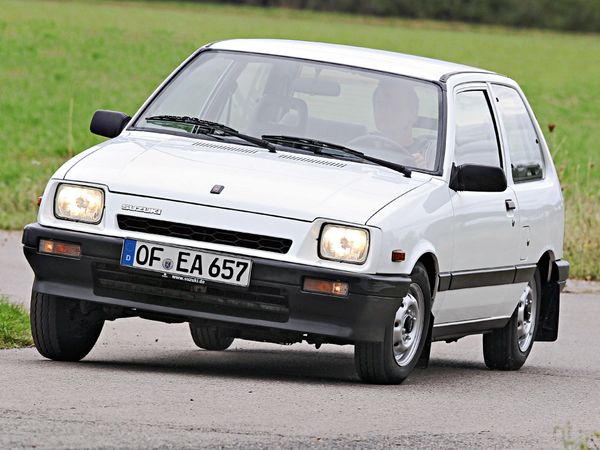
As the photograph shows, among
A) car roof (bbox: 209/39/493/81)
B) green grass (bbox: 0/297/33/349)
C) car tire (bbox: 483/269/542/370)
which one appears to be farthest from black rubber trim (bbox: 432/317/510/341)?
green grass (bbox: 0/297/33/349)

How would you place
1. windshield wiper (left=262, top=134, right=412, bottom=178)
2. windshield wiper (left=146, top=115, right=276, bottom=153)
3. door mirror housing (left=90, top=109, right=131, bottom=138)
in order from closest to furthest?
windshield wiper (left=262, top=134, right=412, bottom=178)
windshield wiper (left=146, top=115, right=276, bottom=153)
door mirror housing (left=90, top=109, right=131, bottom=138)

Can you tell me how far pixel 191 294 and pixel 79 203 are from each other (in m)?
0.76

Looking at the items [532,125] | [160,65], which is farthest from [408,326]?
[160,65]

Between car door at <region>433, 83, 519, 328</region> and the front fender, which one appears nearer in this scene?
the front fender

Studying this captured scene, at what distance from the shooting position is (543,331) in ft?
34.9

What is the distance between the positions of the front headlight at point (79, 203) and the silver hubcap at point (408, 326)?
1.56m

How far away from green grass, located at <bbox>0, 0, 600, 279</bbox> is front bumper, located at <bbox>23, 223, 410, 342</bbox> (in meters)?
8.99

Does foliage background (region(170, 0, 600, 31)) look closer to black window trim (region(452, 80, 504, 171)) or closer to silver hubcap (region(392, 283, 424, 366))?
black window trim (region(452, 80, 504, 171))

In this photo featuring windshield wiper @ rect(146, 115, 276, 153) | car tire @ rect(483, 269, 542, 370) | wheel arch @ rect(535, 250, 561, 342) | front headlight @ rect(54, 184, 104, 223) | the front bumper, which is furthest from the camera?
wheel arch @ rect(535, 250, 561, 342)

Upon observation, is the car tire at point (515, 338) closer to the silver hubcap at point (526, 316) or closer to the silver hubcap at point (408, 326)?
the silver hubcap at point (526, 316)

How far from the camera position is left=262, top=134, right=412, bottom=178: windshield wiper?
340 inches

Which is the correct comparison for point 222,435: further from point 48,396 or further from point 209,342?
point 209,342

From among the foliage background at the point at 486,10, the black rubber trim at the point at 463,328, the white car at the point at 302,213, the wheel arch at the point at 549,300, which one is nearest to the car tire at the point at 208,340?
the white car at the point at 302,213

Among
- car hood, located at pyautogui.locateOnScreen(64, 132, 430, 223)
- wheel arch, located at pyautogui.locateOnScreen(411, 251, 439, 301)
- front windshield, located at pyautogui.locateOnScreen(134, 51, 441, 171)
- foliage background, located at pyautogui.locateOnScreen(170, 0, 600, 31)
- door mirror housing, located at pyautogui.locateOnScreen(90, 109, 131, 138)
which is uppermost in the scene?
foliage background, located at pyautogui.locateOnScreen(170, 0, 600, 31)
